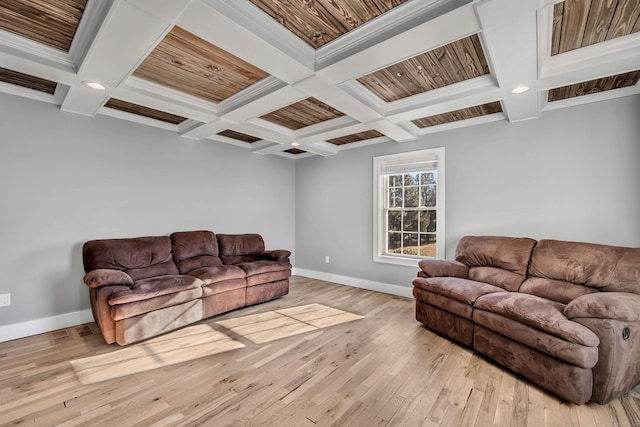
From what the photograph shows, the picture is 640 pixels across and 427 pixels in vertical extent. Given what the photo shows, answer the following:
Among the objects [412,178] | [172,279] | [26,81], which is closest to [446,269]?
[412,178]

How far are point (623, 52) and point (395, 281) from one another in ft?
11.4

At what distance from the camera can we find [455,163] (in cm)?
392

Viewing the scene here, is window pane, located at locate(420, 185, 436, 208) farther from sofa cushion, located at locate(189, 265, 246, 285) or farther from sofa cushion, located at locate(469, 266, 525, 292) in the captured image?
sofa cushion, located at locate(189, 265, 246, 285)

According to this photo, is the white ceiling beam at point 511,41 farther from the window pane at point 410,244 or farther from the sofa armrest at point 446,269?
the window pane at point 410,244

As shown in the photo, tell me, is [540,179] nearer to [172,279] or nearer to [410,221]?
[410,221]

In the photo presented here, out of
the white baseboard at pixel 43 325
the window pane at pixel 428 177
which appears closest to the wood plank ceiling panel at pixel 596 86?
the window pane at pixel 428 177

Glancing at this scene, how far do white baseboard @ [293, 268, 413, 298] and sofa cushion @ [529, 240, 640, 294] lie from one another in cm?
184

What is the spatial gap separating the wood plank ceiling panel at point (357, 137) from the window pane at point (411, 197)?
3.31ft

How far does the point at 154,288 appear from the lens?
2.93 metres

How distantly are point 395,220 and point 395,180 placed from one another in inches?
26.5

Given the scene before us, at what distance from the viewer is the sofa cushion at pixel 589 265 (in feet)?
7.49

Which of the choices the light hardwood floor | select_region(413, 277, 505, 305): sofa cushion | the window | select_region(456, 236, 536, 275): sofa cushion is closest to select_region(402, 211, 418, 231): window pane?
→ the window

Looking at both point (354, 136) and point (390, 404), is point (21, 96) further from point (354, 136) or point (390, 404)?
point (390, 404)

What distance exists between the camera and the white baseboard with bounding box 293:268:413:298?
14.3ft
